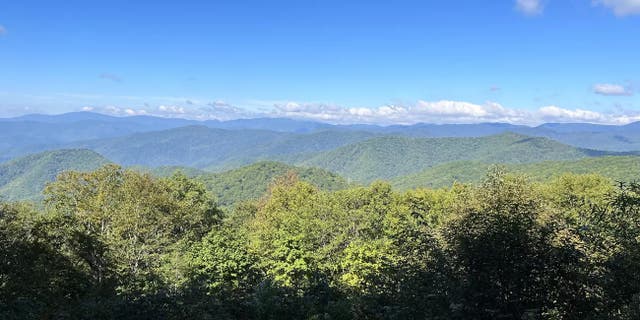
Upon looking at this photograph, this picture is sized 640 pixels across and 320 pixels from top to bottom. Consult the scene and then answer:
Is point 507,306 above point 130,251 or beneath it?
above

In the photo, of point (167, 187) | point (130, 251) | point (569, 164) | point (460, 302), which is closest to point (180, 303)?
Answer: point (460, 302)

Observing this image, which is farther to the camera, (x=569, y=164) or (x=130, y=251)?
(x=569, y=164)

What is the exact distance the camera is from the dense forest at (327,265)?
13359 mm

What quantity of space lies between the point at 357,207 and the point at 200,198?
817 inches

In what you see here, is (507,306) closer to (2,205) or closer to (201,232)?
(2,205)

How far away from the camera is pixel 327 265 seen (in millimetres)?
34375

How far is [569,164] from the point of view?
7534 inches

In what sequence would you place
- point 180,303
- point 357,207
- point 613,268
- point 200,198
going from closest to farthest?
point 613,268
point 180,303
point 200,198
point 357,207

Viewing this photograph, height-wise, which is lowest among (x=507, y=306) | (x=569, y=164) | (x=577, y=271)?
(x=569, y=164)

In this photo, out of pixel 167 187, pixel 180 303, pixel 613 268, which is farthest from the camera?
pixel 167 187

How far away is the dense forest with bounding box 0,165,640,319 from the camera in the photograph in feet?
43.8

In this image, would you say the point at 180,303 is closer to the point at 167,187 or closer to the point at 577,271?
the point at 577,271

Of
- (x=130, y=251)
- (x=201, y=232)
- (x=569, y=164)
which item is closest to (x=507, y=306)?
(x=130, y=251)

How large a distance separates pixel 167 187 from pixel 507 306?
41291 mm
